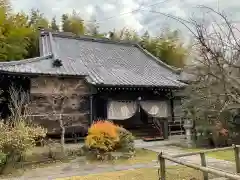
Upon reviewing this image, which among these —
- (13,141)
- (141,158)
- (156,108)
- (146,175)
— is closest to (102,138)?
(141,158)

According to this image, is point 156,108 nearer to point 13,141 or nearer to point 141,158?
point 141,158

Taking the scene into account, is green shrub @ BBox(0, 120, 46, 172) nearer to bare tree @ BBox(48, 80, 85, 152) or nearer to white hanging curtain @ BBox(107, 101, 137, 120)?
bare tree @ BBox(48, 80, 85, 152)

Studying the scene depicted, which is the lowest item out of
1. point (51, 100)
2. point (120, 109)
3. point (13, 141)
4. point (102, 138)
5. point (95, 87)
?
point (102, 138)

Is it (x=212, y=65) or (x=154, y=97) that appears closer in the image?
(x=212, y=65)

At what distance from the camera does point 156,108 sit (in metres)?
15.8

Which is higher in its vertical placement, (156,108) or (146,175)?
(156,108)

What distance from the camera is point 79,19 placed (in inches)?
1083

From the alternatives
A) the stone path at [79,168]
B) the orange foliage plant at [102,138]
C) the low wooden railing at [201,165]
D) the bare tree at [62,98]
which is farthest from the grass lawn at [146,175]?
the bare tree at [62,98]

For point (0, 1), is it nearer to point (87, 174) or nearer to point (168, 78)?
point (168, 78)

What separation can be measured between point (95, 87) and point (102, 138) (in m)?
4.38

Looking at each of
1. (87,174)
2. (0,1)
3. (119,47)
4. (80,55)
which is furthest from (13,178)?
(0,1)

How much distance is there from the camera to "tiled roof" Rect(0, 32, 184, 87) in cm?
1410

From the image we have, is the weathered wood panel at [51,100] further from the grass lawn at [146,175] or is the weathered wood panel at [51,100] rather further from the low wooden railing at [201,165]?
the low wooden railing at [201,165]

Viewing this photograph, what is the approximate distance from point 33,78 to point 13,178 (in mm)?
6251
